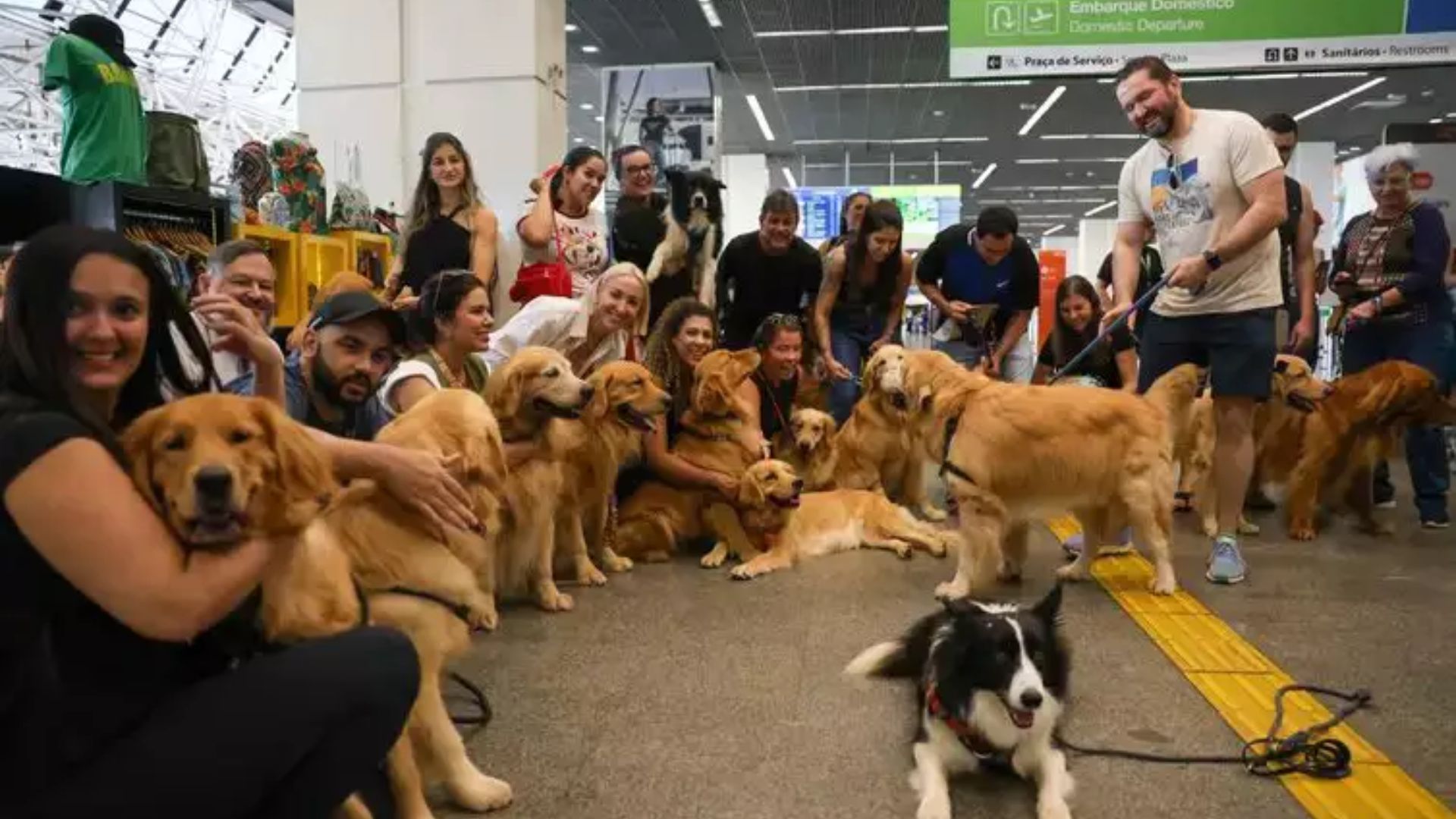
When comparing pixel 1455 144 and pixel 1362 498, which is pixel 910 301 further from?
pixel 1362 498

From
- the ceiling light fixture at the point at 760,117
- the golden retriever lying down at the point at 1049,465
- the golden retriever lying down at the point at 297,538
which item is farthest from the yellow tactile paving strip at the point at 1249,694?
the ceiling light fixture at the point at 760,117

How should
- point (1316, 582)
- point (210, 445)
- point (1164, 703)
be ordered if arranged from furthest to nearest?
1. point (1316, 582)
2. point (1164, 703)
3. point (210, 445)

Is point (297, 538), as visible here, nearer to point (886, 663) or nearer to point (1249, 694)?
point (886, 663)

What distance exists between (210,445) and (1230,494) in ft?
12.6

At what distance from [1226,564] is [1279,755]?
1.83m

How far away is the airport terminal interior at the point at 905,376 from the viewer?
7.54ft

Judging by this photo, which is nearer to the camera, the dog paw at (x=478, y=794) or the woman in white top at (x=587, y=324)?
the dog paw at (x=478, y=794)

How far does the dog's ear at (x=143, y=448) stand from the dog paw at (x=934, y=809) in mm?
1557

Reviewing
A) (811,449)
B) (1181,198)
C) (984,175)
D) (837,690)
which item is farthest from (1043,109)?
(837,690)

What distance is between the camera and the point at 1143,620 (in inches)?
136

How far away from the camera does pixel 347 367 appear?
2.75 meters

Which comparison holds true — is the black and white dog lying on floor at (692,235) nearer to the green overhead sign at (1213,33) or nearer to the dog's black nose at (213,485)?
the green overhead sign at (1213,33)

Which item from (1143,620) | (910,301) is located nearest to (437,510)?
(1143,620)

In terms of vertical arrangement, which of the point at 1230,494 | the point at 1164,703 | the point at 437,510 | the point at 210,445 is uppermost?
the point at 210,445
